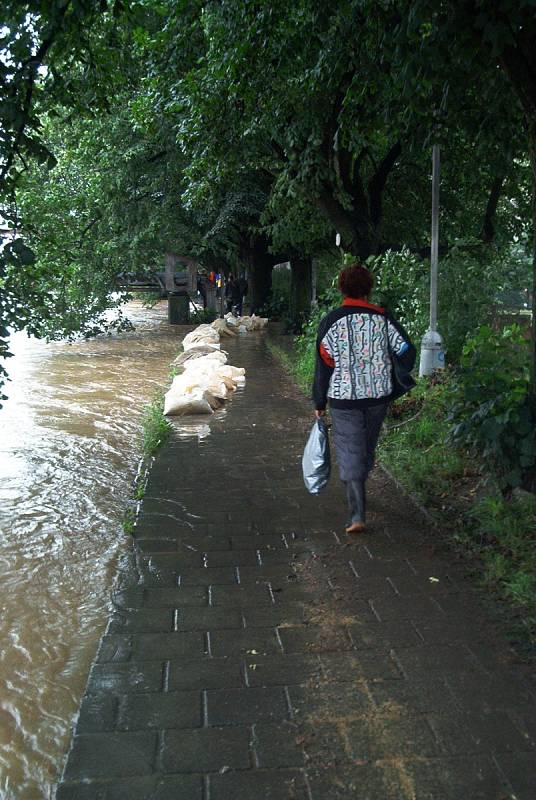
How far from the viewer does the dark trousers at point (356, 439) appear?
18.8 ft

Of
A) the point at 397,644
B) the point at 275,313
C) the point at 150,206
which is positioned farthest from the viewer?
the point at 275,313

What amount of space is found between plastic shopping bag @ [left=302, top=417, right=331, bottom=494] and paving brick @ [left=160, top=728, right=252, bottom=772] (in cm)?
266

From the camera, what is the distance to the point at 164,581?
517 centimetres

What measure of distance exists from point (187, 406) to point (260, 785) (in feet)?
26.4

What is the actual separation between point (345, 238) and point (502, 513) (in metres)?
8.43

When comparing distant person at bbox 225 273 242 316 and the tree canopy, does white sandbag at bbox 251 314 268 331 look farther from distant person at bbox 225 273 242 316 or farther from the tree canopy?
distant person at bbox 225 273 242 316

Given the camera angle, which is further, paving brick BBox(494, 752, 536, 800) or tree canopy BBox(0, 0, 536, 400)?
tree canopy BBox(0, 0, 536, 400)

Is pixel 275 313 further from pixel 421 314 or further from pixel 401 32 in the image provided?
pixel 401 32

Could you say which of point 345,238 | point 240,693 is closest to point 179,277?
point 345,238

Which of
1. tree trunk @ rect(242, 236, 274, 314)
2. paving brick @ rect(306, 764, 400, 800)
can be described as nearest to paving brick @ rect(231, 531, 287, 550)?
paving brick @ rect(306, 764, 400, 800)

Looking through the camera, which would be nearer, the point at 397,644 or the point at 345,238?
the point at 397,644

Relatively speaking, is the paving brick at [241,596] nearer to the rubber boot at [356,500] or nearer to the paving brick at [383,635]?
the paving brick at [383,635]

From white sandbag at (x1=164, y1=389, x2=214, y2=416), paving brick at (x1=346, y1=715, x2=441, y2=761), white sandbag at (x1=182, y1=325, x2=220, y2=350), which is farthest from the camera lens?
white sandbag at (x1=182, y1=325, x2=220, y2=350)

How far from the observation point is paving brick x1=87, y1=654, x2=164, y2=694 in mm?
3814
